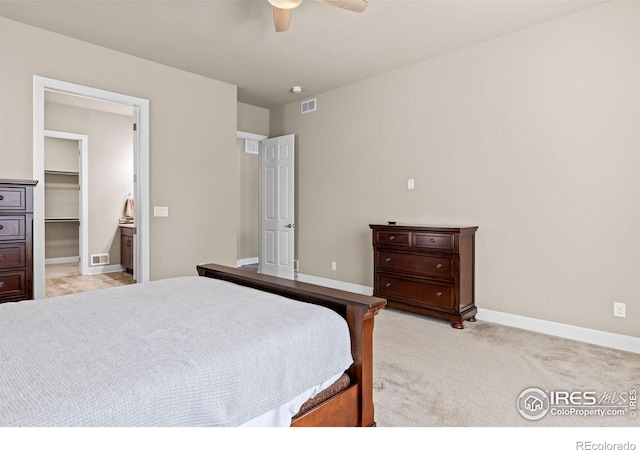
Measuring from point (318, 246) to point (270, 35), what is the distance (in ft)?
9.19

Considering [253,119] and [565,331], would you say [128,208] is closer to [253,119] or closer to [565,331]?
[253,119]

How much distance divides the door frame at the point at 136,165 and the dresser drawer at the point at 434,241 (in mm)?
2906

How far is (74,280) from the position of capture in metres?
5.50

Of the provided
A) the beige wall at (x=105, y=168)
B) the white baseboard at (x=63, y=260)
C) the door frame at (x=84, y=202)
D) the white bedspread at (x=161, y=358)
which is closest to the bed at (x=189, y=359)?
the white bedspread at (x=161, y=358)

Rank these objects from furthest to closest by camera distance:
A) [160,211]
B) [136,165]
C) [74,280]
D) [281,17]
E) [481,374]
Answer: [74,280] < [160,211] < [136,165] < [281,17] < [481,374]

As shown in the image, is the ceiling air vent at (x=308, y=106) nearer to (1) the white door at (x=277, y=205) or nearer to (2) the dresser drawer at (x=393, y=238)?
(1) the white door at (x=277, y=205)

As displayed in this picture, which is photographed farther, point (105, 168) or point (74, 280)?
point (105, 168)

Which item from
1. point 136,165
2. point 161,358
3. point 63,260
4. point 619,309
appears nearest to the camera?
point 161,358

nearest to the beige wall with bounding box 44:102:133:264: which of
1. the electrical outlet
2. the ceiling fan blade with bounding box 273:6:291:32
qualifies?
the ceiling fan blade with bounding box 273:6:291:32

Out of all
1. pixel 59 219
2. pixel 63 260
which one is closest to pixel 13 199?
pixel 59 219

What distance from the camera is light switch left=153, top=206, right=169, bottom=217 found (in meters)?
4.21

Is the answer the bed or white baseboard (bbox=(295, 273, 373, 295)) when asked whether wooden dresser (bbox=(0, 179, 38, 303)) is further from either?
white baseboard (bbox=(295, 273, 373, 295))

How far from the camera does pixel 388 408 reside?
201 cm

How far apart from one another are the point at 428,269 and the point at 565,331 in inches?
48.3
